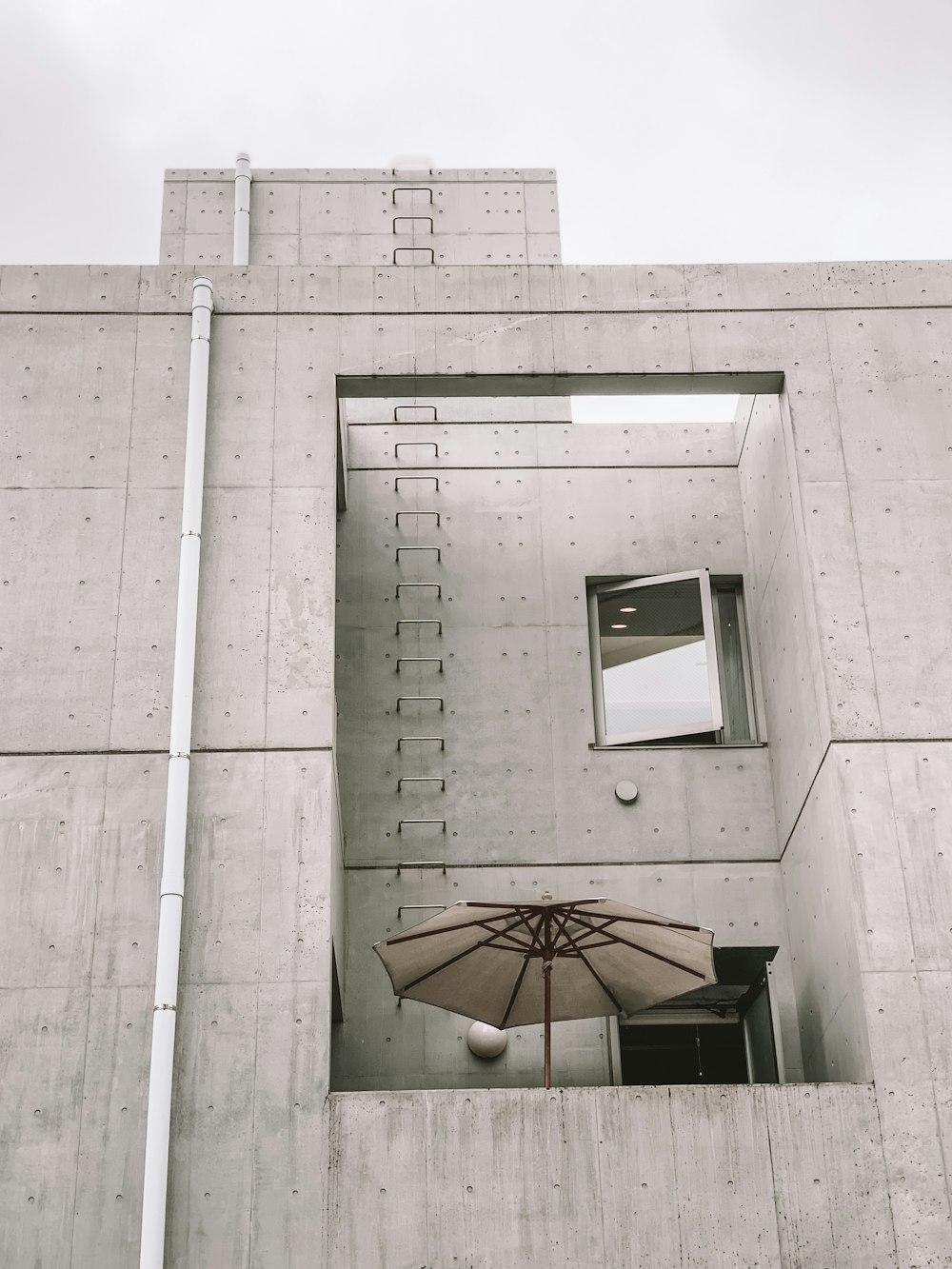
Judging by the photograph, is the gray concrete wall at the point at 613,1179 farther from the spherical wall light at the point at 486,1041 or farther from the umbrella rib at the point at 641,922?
the spherical wall light at the point at 486,1041

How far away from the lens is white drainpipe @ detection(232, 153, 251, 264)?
1675 centimetres

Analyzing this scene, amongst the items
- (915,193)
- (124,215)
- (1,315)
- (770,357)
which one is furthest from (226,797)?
(915,193)

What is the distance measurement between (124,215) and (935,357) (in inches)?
572

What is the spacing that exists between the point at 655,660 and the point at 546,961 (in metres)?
4.49

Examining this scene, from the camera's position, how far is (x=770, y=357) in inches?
486

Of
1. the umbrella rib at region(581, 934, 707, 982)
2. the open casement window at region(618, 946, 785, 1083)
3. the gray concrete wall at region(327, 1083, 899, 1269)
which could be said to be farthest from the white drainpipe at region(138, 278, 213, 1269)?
the open casement window at region(618, 946, 785, 1083)

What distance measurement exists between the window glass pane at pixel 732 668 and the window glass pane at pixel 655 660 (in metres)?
0.27

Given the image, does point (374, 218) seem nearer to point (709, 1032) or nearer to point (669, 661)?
point (669, 661)

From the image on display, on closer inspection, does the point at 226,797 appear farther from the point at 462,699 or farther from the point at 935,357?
the point at 935,357

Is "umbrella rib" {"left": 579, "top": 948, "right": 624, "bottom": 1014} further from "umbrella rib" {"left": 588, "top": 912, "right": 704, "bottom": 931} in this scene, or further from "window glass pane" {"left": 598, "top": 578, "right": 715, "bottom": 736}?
"window glass pane" {"left": 598, "top": 578, "right": 715, "bottom": 736}

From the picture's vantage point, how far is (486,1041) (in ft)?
39.7

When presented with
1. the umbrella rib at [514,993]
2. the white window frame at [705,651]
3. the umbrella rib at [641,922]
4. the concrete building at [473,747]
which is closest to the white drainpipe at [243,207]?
the concrete building at [473,747]

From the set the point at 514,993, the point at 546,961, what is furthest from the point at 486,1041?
the point at 546,961

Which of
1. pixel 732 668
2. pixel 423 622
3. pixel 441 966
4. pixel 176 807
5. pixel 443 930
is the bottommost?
pixel 441 966
